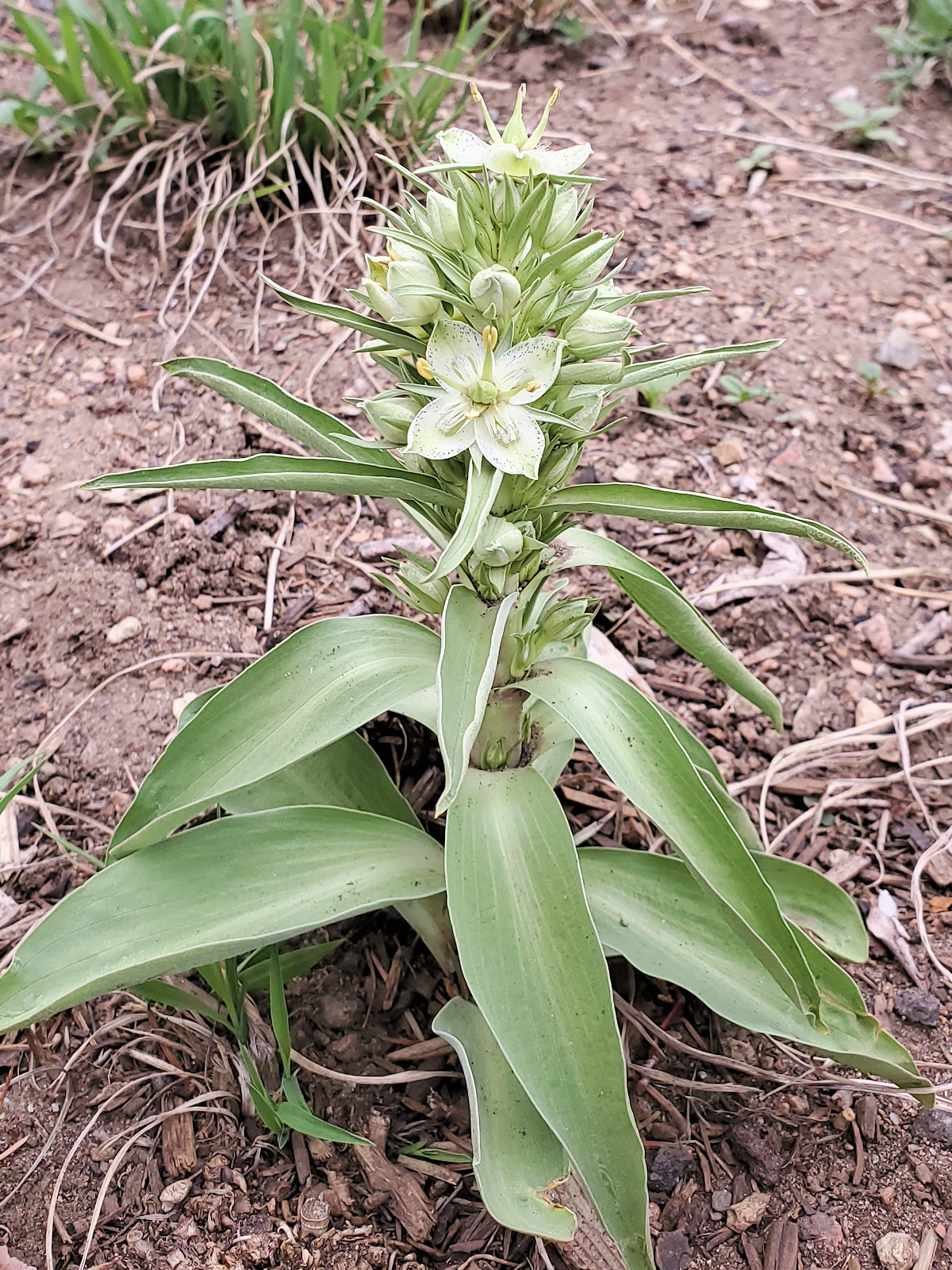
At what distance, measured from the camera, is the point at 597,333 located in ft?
3.93

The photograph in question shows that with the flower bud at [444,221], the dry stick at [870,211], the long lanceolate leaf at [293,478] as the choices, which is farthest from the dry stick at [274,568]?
the dry stick at [870,211]

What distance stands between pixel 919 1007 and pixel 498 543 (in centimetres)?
114

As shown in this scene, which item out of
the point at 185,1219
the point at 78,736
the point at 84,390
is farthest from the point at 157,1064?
the point at 84,390

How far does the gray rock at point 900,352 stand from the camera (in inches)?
109

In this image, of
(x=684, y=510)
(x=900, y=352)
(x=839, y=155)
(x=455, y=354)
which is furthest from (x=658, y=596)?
(x=839, y=155)

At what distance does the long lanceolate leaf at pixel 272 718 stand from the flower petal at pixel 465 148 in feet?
2.06

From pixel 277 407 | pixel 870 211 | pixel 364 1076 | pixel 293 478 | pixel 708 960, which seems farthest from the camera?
pixel 870 211

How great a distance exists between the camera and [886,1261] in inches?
54.6

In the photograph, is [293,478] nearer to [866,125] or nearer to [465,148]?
[465,148]

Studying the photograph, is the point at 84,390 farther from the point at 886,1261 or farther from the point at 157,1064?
the point at 886,1261

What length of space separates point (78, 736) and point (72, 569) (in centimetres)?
47

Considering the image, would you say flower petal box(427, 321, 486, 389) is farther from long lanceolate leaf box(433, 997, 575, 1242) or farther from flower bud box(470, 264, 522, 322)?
long lanceolate leaf box(433, 997, 575, 1242)

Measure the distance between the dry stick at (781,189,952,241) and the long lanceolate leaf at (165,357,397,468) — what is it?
103 inches

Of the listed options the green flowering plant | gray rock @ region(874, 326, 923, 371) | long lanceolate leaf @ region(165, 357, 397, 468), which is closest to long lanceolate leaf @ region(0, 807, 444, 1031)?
the green flowering plant
